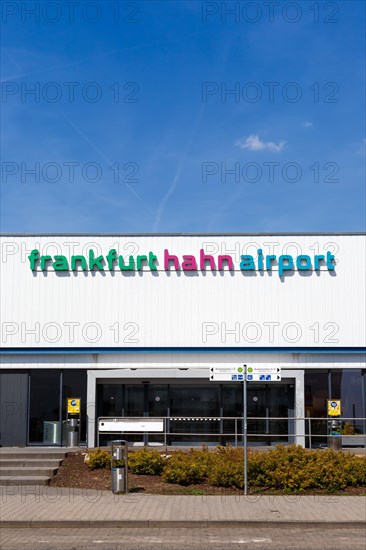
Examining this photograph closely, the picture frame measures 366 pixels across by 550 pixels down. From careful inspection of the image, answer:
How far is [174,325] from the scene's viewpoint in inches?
1028

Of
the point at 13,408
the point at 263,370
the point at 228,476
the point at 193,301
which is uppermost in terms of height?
the point at 193,301

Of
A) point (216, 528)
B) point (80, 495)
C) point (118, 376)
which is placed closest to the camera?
point (216, 528)

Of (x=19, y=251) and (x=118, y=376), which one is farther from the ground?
(x=19, y=251)

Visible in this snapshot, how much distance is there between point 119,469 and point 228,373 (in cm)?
338

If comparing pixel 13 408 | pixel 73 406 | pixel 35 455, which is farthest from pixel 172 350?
pixel 35 455

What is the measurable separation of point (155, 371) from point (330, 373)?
21.1 feet

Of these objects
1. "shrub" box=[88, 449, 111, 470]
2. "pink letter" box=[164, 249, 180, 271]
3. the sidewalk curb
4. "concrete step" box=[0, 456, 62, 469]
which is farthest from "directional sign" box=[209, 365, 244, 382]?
"pink letter" box=[164, 249, 180, 271]

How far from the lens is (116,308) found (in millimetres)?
26188

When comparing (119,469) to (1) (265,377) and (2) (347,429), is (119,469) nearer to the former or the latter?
(1) (265,377)

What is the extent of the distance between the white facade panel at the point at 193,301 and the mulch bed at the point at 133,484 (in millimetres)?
7472

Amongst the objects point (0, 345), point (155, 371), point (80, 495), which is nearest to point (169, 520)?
point (80, 495)

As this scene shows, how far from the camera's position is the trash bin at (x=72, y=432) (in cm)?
2489

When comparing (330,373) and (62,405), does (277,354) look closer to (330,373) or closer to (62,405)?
(330,373)

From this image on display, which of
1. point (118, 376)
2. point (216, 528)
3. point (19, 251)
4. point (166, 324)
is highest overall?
point (19, 251)
